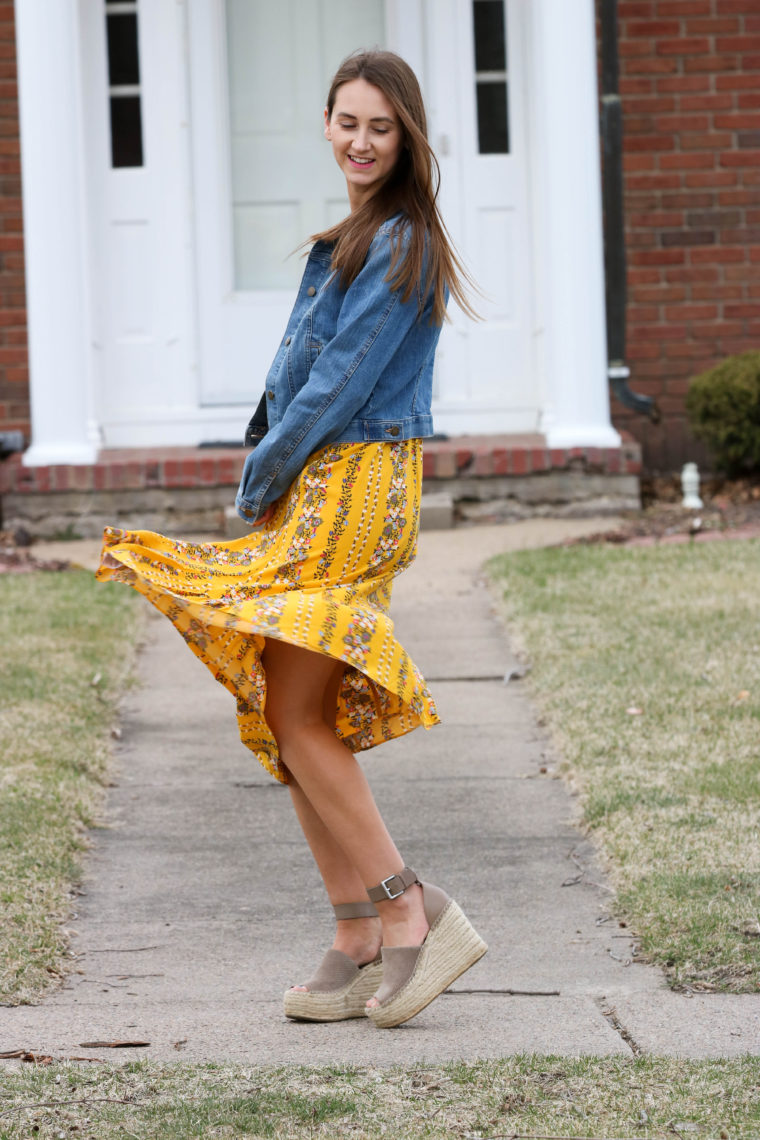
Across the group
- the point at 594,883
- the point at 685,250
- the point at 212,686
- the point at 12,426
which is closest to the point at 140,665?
the point at 212,686

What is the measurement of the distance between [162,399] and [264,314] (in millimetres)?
769

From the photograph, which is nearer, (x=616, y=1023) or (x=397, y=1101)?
(x=397, y=1101)

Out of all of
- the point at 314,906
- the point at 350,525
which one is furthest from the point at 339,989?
the point at 350,525

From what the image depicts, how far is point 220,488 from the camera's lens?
7.98 metres

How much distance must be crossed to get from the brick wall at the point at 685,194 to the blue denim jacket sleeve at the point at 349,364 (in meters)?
6.48

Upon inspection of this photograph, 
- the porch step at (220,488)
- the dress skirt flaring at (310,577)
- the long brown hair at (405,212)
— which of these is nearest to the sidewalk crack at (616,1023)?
the dress skirt flaring at (310,577)

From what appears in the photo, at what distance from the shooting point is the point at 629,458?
26.3ft

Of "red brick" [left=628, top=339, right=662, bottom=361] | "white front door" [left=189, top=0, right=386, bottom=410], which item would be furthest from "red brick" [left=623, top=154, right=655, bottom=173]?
"white front door" [left=189, top=0, right=386, bottom=410]

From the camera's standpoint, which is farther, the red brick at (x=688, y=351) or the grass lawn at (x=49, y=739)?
the red brick at (x=688, y=351)

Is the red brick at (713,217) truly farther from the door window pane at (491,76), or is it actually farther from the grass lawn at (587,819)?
the grass lawn at (587,819)

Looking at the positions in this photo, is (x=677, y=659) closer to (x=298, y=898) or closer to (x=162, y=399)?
(x=298, y=898)

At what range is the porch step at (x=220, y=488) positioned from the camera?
313 inches

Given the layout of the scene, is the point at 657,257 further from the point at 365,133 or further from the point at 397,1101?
the point at 397,1101

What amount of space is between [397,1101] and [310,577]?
0.89 metres
